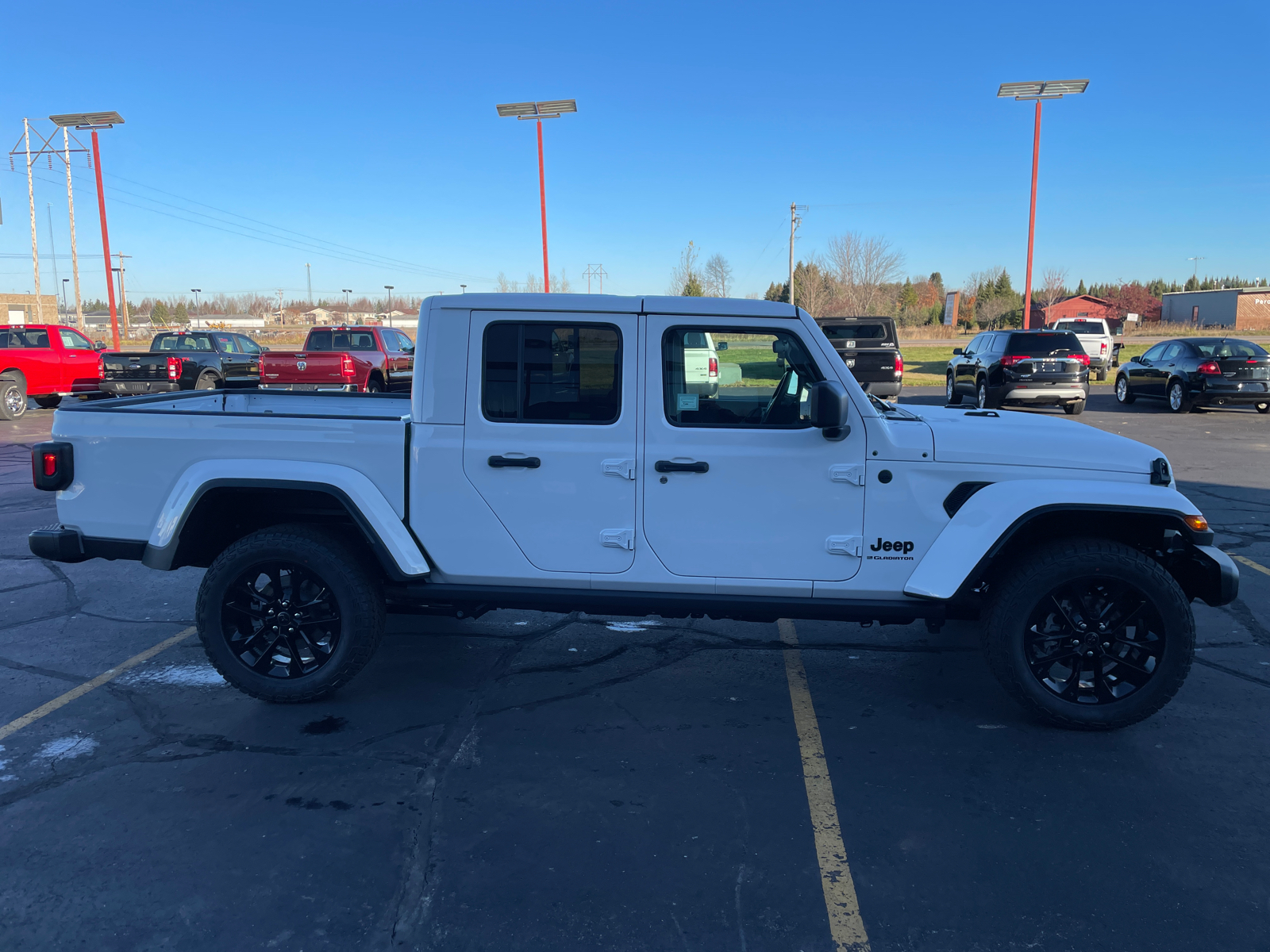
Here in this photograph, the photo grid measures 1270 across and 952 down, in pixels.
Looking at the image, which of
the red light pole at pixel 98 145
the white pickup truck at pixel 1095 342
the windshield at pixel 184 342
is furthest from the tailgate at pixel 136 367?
the white pickup truck at pixel 1095 342

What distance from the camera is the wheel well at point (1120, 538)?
3957 mm

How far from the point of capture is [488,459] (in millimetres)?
4055

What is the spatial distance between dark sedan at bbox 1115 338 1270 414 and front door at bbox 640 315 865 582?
17.7 metres

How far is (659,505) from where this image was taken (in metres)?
4.03

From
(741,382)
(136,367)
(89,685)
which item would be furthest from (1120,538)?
(136,367)

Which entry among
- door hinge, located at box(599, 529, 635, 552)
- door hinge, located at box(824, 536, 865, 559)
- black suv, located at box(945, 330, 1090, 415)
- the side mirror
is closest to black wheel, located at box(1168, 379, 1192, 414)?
black suv, located at box(945, 330, 1090, 415)

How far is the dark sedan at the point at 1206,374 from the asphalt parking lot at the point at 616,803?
15.1 metres

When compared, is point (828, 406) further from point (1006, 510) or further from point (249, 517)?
point (249, 517)

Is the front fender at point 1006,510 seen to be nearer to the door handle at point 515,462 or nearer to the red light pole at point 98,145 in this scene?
the door handle at point 515,462

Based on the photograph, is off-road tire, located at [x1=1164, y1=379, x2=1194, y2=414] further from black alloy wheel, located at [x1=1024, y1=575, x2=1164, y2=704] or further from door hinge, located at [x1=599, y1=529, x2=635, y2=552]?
door hinge, located at [x1=599, y1=529, x2=635, y2=552]

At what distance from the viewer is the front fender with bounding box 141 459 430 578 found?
4.07m

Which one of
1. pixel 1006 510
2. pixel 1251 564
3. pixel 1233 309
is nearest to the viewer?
pixel 1006 510

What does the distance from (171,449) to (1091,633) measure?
443 cm

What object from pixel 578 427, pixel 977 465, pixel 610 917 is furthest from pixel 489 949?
pixel 977 465
